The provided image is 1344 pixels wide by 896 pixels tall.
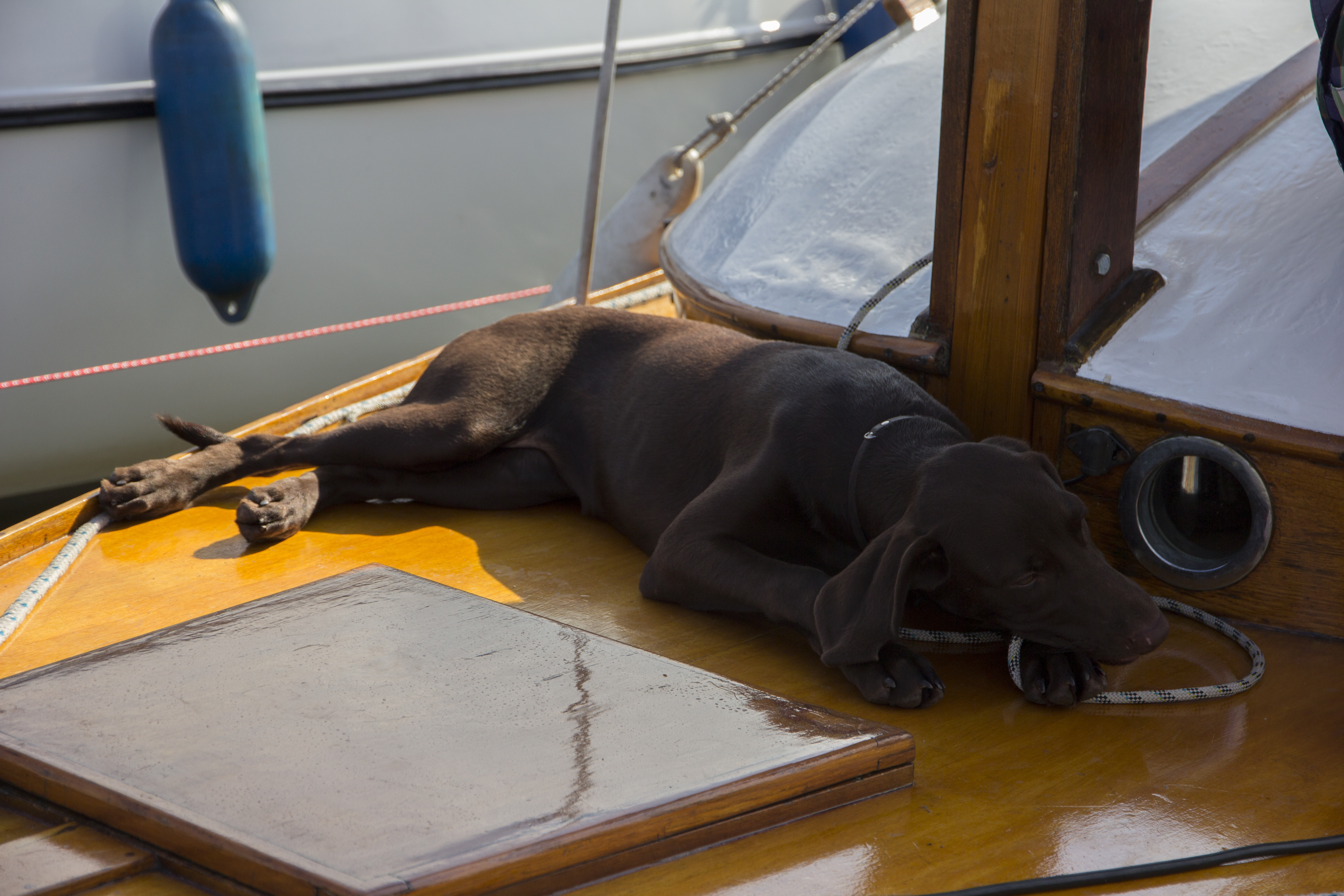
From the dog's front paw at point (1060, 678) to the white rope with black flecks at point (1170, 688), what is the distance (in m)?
0.01

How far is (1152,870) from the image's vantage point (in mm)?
1355

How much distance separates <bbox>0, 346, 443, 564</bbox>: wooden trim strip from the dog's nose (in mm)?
1838

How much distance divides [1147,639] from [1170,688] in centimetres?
19

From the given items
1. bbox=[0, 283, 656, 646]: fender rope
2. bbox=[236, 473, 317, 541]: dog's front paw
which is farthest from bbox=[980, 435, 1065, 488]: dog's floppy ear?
bbox=[236, 473, 317, 541]: dog's front paw

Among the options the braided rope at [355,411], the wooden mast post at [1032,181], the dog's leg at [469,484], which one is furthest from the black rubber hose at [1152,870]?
the braided rope at [355,411]

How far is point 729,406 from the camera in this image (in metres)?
2.24

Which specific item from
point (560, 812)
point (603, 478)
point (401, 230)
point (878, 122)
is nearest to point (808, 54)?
point (878, 122)

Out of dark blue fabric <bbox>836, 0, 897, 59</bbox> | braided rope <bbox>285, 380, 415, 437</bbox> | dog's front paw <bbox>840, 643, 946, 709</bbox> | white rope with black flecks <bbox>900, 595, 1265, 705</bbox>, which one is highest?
dark blue fabric <bbox>836, 0, 897, 59</bbox>

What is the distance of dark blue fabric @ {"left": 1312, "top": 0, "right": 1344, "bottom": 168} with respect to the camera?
6.27 ft

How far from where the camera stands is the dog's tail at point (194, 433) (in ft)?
8.70

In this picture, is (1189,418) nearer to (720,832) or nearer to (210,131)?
(720,832)

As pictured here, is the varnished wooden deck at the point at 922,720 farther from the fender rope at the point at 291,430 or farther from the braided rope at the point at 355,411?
the braided rope at the point at 355,411

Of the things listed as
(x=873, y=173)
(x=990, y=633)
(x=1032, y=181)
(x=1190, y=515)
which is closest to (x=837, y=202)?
(x=873, y=173)

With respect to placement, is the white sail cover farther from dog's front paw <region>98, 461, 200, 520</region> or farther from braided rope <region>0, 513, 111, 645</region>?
braided rope <region>0, 513, 111, 645</region>
